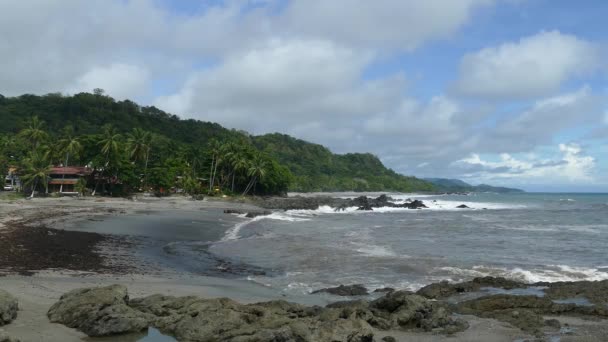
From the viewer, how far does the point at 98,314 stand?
9.48 meters

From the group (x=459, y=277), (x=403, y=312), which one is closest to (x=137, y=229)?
(x=459, y=277)

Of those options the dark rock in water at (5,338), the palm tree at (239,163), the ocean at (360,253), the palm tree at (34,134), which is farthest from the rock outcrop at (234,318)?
the palm tree at (239,163)

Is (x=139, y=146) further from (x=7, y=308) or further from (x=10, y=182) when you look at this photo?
(x=7, y=308)

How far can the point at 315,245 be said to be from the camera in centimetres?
2628

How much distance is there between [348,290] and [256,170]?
67.9m

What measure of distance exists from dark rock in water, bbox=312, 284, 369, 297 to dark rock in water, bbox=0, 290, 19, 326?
342 inches

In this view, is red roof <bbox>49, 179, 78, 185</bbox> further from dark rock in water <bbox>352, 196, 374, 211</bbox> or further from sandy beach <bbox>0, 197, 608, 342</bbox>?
sandy beach <bbox>0, 197, 608, 342</bbox>

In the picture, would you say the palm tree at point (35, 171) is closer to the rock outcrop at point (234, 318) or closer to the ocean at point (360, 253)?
the ocean at point (360, 253)

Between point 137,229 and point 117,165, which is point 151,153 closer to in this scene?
point 117,165

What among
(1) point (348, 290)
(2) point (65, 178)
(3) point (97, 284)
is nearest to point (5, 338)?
(3) point (97, 284)

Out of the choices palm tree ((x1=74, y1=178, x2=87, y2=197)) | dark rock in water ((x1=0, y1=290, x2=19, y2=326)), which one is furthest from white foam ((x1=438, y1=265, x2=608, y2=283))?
palm tree ((x1=74, y1=178, x2=87, y2=197))

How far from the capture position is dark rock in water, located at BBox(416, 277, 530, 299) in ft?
48.0

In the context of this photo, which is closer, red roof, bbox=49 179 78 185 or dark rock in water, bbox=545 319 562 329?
dark rock in water, bbox=545 319 562 329

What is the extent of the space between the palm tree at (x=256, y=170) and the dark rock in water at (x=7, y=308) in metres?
72.1
